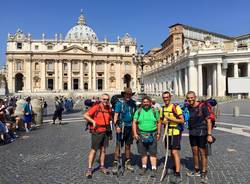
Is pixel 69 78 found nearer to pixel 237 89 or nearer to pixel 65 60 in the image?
pixel 65 60

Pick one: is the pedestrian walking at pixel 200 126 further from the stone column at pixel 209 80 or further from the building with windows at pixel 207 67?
the stone column at pixel 209 80

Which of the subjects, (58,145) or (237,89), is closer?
(58,145)

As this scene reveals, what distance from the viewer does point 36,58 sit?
93.6m

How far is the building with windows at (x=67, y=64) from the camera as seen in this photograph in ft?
303

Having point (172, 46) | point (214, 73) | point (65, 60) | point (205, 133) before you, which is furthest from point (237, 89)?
point (65, 60)

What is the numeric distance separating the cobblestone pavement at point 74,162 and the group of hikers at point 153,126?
1.10 feet

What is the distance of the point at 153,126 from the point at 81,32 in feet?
384

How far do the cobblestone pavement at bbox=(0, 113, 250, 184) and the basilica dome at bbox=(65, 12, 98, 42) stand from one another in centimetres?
10830

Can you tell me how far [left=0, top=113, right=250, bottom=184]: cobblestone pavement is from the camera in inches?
234

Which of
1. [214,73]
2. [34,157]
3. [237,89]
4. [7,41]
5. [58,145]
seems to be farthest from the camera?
[7,41]

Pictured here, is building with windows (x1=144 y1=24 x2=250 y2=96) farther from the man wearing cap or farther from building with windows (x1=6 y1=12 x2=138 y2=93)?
building with windows (x1=6 y1=12 x2=138 y2=93)

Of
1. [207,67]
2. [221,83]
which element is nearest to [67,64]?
[207,67]

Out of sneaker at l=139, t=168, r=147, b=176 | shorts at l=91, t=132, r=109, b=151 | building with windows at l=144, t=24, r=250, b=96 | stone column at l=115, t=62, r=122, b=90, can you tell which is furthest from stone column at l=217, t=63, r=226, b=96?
stone column at l=115, t=62, r=122, b=90

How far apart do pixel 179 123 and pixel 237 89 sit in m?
20.8
